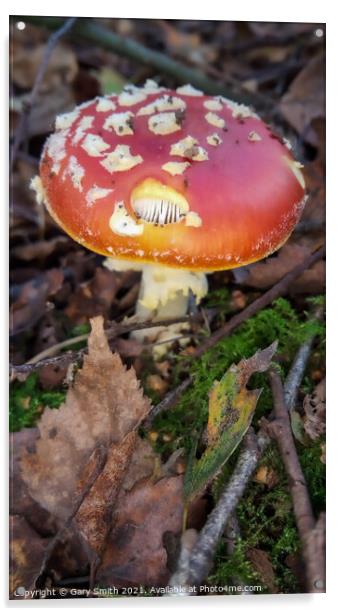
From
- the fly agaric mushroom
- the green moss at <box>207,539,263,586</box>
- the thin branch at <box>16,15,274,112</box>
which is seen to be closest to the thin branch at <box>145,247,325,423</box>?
the fly agaric mushroom

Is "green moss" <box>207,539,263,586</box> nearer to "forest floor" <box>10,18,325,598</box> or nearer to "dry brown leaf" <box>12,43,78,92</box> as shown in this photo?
"forest floor" <box>10,18,325,598</box>

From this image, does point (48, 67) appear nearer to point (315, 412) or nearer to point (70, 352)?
point (70, 352)

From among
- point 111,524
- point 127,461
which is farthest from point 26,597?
point 127,461

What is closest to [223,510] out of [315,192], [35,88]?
[315,192]

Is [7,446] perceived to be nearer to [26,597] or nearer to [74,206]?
[26,597]

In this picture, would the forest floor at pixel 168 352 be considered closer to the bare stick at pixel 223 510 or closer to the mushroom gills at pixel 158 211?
the bare stick at pixel 223 510

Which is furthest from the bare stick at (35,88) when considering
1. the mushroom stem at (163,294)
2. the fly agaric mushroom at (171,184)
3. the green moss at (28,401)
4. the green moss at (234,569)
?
the green moss at (234,569)
